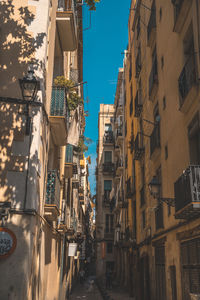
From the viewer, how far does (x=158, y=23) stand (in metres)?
14.9

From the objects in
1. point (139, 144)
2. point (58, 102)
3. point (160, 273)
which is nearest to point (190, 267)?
point (160, 273)

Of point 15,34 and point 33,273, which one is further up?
point 15,34

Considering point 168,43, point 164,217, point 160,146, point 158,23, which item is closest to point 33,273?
point 164,217

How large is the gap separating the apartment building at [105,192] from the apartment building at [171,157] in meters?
23.3

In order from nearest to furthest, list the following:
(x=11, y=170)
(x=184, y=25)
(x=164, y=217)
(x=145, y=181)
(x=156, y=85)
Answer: (x=11, y=170) < (x=184, y=25) < (x=164, y=217) < (x=156, y=85) < (x=145, y=181)

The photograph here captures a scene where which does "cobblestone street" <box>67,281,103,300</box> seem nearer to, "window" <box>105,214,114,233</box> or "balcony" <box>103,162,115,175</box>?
"window" <box>105,214,114,233</box>

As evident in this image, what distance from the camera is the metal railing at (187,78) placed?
9.71m

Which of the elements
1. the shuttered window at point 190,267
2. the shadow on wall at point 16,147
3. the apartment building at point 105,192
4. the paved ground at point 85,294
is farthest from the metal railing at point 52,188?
the apartment building at point 105,192

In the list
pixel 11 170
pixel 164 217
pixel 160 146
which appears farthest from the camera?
pixel 160 146

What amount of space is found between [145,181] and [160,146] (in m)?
4.38

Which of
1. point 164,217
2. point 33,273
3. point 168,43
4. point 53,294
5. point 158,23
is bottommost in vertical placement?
point 53,294

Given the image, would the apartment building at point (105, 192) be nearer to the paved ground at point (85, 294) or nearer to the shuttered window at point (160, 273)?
the paved ground at point (85, 294)

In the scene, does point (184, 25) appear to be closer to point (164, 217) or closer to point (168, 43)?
point (168, 43)

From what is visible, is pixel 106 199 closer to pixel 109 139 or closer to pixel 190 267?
pixel 109 139
